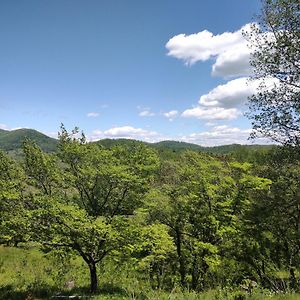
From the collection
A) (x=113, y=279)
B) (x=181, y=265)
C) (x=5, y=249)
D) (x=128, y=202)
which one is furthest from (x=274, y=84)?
(x=5, y=249)

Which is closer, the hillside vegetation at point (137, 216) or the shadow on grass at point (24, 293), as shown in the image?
the hillside vegetation at point (137, 216)

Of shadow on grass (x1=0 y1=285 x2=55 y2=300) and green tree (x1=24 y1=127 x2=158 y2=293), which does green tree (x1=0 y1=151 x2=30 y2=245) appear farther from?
shadow on grass (x1=0 y1=285 x2=55 y2=300)

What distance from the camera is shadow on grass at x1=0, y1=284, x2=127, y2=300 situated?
1922cm

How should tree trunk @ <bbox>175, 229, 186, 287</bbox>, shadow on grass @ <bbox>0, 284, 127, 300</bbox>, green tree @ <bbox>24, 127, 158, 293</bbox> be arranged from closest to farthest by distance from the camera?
green tree @ <bbox>24, 127, 158, 293</bbox> → shadow on grass @ <bbox>0, 284, 127, 300</bbox> → tree trunk @ <bbox>175, 229, 186, 287</bbox>

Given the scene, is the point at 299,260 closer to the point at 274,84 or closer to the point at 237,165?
the point at 237,165

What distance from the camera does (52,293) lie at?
67.7ft

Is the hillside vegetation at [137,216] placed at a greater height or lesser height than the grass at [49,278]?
greater

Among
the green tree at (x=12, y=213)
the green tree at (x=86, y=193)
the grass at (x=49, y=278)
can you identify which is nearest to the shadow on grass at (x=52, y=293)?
the grass at (x=49, y=278)

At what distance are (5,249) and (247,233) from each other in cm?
2388

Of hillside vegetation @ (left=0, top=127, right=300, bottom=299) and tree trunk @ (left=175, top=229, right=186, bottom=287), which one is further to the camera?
tree trunk @ (left=175, top=229, right=186, bottom=287)

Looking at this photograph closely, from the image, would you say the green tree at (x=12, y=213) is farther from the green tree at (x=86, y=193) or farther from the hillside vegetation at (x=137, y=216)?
the green tree at (x=86, y=193)

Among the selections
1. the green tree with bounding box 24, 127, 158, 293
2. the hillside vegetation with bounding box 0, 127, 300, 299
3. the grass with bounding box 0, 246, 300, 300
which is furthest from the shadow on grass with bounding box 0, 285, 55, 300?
the green tree with bounding box 24, 127, 158, 293

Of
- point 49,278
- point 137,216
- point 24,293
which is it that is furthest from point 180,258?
point 24,293

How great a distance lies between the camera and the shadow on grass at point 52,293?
19219mm
